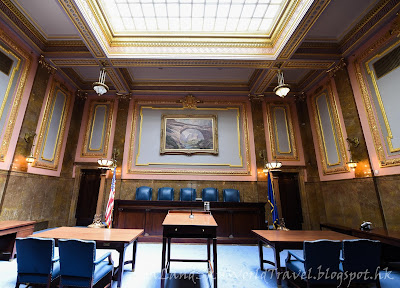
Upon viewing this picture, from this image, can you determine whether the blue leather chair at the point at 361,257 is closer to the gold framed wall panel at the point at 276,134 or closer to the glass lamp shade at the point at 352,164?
the glass lamp shade at the point at 352,164

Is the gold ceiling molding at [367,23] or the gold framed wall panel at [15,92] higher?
the gold ceiling molding at [367,23]

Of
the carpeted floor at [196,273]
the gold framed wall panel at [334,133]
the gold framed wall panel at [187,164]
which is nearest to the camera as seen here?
the carpeted floor at [196,273]

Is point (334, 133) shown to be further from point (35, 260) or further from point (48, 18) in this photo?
point (48, 18)

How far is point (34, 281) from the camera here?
2393mm

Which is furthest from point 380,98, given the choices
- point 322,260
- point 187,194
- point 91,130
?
point 91,130

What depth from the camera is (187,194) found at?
680cm

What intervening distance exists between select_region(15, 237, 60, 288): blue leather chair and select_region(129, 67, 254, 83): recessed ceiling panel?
610cm

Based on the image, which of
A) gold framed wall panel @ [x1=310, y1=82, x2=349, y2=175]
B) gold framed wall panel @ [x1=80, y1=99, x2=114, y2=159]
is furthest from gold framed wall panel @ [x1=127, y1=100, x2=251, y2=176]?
gold framed wall panel @ [x1=310, y1=82, x2=349, y2=175]

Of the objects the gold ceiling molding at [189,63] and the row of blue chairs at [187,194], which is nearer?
the gold ceiling molding at [189,63]

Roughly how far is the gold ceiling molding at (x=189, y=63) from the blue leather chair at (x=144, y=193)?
13.7ft

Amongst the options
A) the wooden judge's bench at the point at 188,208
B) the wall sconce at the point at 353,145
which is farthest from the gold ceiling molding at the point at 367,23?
the wooden judge's bench at the point at 188,208

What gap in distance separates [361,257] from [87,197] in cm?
790

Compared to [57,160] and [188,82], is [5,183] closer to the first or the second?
[57,160]

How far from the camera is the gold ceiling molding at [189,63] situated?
6176 millimetres
